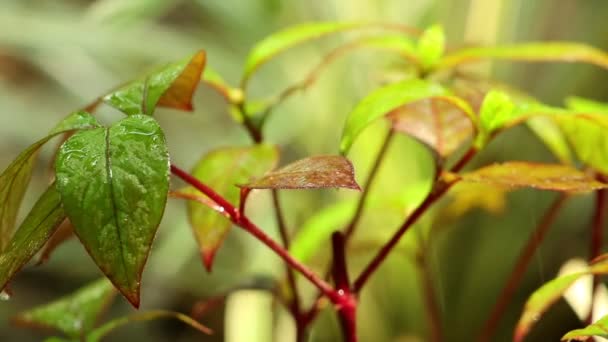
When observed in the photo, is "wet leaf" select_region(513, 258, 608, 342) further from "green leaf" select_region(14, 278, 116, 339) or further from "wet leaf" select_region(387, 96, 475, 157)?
"green leaf" select_region(14, 278, 116, 339)

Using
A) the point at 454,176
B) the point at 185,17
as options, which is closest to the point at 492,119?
the point at 454,176

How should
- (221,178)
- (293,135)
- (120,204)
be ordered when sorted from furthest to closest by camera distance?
(293,135)
(221,178)
(120,204)

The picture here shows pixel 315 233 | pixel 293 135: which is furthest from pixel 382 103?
pixel 293 135

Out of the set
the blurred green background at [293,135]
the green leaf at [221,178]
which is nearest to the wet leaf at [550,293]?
the green leaf at [221,178]

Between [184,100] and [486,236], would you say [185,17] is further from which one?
[184,100]

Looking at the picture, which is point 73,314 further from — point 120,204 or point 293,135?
point 293,135

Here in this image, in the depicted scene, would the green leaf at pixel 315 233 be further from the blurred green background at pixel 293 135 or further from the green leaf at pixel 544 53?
the blurred green background at pixel 293 135
